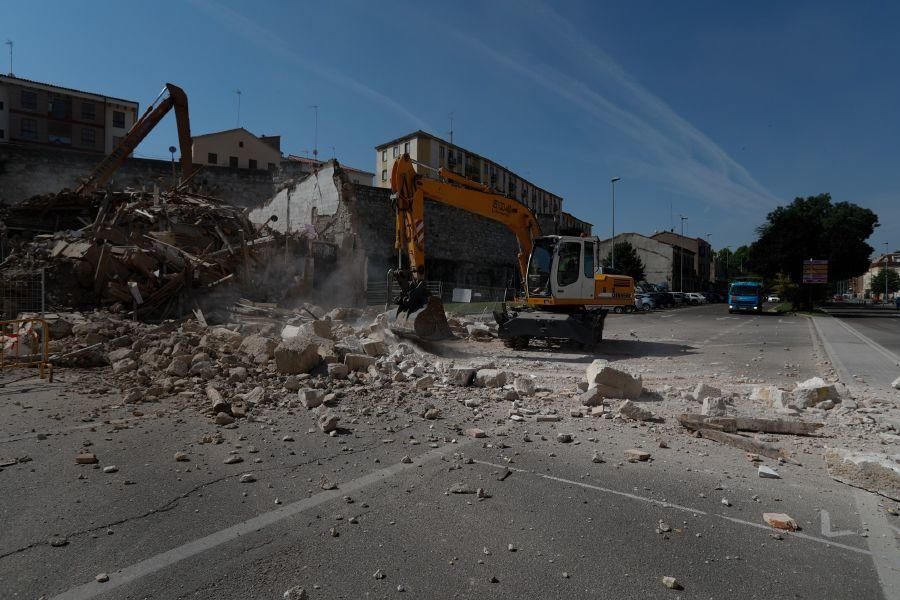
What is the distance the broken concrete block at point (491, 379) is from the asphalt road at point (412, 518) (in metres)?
2.10

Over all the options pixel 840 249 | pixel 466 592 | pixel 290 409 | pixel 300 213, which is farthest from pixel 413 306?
pixel 840 249

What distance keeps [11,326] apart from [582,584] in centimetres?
1263

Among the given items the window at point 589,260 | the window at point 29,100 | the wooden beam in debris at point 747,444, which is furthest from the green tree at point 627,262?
the window at point 29,100

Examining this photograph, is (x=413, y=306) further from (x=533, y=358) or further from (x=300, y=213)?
(x=300, y=213)

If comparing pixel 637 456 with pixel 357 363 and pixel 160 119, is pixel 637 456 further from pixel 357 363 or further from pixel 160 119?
pixel 160 119

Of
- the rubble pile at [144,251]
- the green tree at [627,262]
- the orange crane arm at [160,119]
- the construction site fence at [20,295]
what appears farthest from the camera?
the green tree at [627,262]

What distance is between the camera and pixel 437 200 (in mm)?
13312

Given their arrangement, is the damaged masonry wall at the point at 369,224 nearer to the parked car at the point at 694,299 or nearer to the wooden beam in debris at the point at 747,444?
the wooden beam in debris at the point at 747,444

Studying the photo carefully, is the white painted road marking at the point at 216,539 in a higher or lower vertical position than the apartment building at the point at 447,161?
lower

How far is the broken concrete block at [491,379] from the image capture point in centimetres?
812

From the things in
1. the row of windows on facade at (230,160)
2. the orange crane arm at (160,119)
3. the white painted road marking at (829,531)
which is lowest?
the white painted road marking at (829,531)

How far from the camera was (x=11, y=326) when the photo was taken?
36.1 ft

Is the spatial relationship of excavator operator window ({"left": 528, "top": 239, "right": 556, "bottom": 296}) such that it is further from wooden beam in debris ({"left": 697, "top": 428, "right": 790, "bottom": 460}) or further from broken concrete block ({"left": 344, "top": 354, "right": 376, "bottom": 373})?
wooden beam in debris ({"left": 697, "top": 428, "right": 790, "bottom": 460})

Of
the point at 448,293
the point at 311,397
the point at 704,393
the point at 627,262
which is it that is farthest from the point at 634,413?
the point at 627,262
